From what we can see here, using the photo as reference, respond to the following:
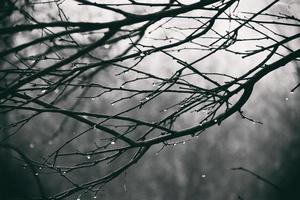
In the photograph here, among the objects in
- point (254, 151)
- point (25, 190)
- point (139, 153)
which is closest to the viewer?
point (139, 153)

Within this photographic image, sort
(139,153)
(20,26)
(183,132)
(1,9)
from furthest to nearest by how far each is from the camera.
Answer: (139,153)
(183,132)
(1,9)
(20,26)

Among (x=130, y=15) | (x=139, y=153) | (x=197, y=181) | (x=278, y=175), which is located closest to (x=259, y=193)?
(x=278, y=175)

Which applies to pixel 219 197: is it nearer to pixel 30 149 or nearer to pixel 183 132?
pixel 30 149

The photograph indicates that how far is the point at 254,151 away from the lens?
38.9ft

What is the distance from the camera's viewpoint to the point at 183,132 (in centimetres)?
229

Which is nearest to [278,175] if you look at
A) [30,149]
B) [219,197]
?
[219,197]

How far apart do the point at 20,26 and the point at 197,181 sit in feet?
34.6

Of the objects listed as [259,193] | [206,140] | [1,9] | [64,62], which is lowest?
[64,62]

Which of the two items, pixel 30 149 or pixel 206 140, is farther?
pixel 206 140

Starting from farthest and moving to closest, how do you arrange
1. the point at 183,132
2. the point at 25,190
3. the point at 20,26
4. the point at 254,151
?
the point at 254,151 < the point at 25,190 < the point at 183,132 < the point at 20,26

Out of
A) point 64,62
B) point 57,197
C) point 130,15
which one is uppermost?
point 130,15

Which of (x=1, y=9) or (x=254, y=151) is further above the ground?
(x=254, y=151)

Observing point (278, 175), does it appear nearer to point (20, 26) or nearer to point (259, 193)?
point (259, 193)

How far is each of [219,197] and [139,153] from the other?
9.47 meters
